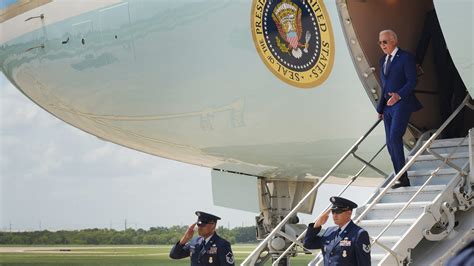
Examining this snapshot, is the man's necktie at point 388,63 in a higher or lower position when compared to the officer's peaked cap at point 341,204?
higher

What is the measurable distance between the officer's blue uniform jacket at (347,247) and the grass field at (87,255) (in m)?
32.4

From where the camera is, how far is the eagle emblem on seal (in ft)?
23.9

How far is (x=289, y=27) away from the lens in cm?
732

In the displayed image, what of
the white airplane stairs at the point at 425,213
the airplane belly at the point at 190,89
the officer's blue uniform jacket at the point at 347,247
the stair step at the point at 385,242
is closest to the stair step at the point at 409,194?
the white airplane stairs at the point at 425,213

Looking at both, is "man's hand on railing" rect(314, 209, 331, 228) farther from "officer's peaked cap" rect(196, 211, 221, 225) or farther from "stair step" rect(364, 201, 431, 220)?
"officer's peaked cap" rect(196, 211, 221, 225)

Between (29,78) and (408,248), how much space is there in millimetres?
5056

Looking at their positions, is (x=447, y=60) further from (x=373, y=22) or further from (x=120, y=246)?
(x=120, y=246)

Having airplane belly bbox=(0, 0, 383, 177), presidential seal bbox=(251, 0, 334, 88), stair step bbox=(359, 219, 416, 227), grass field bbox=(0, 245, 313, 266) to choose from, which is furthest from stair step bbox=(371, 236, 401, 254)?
grass field bbox=(0, 245, 313, 266)

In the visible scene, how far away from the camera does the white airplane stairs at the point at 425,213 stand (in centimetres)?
588

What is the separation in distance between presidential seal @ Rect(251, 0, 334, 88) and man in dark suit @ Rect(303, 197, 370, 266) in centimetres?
187

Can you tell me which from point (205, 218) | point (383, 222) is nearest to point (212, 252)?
point (205, 218)

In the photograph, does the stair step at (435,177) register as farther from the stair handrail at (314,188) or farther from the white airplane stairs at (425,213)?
the stair handrail at (314,188)

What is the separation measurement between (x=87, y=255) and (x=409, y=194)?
34.2 m

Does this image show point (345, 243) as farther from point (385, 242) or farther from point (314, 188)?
point (314, 188)
